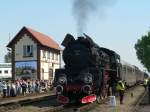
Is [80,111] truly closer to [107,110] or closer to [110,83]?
[107,110]

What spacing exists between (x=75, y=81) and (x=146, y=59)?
315 ft

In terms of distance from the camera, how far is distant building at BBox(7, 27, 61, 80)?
210 ft

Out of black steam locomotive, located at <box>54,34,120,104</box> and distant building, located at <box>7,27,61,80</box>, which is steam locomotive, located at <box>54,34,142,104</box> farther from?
distant building, located at <box>7,27,61,80</box>

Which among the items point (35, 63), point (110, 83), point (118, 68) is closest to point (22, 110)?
point (110, 83)

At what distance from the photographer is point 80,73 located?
25.5 meters

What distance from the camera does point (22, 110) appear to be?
23.6 m

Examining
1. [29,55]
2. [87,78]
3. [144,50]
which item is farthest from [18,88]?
[144,50]

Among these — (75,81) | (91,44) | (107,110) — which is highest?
(91,44)

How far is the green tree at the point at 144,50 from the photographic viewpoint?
117312 millimetres

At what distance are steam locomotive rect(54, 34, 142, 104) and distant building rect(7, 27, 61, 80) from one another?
37393mm

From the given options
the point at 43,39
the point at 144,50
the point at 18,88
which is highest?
the point at 144,50

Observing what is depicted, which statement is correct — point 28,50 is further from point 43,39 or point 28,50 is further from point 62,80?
point 62,80

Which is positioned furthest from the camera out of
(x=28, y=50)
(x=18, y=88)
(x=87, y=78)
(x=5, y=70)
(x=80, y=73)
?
(x=5, y=70)

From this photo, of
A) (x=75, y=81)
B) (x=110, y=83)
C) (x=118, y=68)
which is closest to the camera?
(x=75, y=81)
